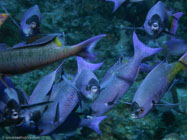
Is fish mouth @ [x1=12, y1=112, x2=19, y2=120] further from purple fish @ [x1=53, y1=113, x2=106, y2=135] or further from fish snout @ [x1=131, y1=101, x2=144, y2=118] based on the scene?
fish snout @ [x1=131, y1=101, x2=144, y2=118]

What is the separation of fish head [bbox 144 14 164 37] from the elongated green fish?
1708mm

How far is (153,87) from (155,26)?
4.12 feet

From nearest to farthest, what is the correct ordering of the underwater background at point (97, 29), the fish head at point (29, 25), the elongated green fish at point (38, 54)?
1. the elongated green fish at point (38, 54)
2. the fish head at point (29, 25)
3. the underwater background at point (97, 29)

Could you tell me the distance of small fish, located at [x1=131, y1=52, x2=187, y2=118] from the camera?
2.11m

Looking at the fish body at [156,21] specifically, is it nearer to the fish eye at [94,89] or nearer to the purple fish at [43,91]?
the fish eye at [94,89]

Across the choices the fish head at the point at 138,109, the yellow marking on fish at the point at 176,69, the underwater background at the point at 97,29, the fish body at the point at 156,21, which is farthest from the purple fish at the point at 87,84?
the fish body at the point at 156,21

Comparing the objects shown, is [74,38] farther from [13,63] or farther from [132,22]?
[13,63]

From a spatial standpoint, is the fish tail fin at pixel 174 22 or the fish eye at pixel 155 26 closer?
the fish eye at pixel 155 26

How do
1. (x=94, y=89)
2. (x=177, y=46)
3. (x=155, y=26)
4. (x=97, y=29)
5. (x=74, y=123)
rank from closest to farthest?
(x=94, y=89) < (x=74, y=123) < (x=177, y=46) < (x=155, y=26) < (x=97, y=29)

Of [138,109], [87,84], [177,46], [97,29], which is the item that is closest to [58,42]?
[87,84]

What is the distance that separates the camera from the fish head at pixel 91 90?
210 cm

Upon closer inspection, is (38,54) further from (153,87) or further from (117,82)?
(153,87)

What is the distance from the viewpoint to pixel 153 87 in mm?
2158

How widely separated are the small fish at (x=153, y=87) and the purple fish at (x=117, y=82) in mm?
257
